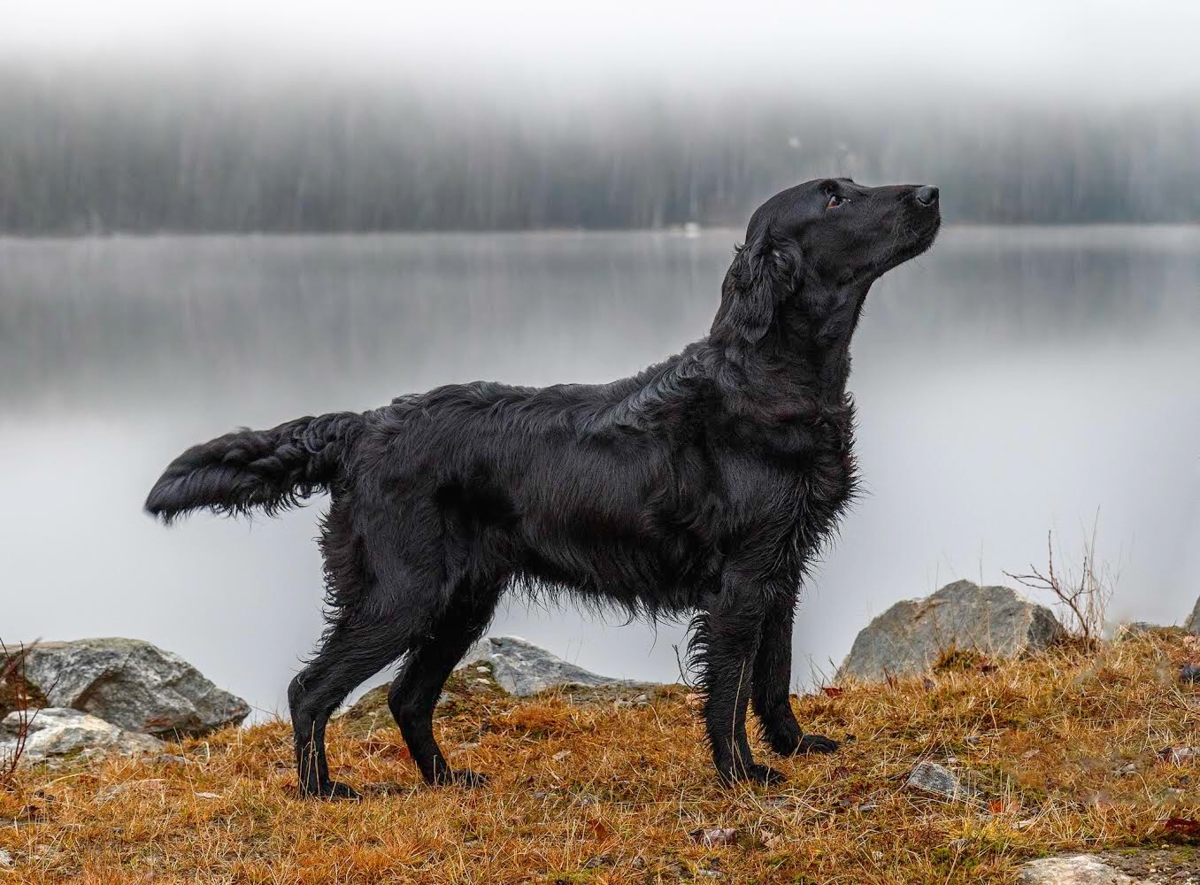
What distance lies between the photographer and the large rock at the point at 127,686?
686 cm

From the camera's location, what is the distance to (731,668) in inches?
173

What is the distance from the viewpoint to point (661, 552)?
4.42 m

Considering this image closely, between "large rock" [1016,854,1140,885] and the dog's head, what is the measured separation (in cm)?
204

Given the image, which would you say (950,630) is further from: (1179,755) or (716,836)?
(716,836)

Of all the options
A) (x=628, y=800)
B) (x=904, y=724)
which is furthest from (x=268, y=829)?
(x=904, y=724)

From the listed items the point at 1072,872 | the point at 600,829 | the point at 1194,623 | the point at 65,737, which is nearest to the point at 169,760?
the point at 65,737

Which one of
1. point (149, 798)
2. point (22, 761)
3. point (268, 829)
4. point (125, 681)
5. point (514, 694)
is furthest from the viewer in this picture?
point (125, 681)

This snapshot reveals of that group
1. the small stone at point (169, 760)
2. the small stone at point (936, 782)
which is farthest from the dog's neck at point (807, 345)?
the small stone at point (169, 760)

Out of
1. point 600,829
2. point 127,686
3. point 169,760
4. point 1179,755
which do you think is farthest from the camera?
point 127,686

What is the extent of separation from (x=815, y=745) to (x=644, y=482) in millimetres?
1401

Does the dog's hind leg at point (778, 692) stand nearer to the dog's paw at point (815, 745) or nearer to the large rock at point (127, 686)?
the dog's paw at point (815, 745)

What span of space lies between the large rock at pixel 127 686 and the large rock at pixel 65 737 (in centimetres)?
58

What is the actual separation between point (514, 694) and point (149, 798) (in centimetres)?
218

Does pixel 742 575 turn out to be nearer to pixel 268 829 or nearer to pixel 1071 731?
pixel 1071 731
